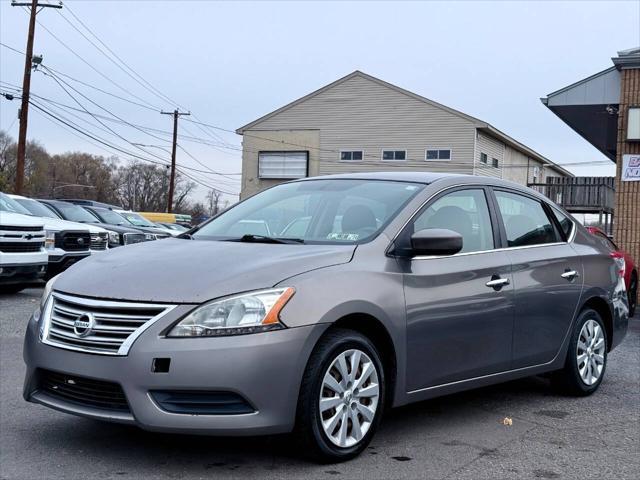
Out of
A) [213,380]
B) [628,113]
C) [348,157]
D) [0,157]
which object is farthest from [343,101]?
[0,157]

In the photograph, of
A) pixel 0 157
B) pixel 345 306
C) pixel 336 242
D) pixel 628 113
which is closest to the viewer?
pixel 345 306

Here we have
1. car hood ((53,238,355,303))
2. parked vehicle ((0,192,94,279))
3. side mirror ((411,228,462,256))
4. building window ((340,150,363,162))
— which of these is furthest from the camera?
building window ((340,150,363,162))

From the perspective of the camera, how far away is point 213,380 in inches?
160

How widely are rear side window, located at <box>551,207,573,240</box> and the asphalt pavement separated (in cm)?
135

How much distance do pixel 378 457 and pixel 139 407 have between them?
1.39 m

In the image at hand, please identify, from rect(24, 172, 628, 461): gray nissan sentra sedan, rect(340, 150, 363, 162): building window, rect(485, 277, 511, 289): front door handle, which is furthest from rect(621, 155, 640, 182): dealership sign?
rect(340, 150, 363, 162): building window

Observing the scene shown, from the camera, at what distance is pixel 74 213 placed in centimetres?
1806

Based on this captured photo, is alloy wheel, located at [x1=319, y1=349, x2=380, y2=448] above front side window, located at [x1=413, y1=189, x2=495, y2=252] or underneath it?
underneath

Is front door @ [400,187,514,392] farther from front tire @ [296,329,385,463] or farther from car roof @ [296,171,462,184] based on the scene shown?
front tire @ [296,329,385,463]

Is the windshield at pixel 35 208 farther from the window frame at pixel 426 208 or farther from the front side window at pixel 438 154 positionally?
the front side window at pixel 438 154

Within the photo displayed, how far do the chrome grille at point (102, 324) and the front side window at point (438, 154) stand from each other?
40.1m

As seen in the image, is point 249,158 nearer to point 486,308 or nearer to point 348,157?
point 348,157

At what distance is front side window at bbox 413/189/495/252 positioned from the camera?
17.9 feet

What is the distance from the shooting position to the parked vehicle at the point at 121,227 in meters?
16.7
